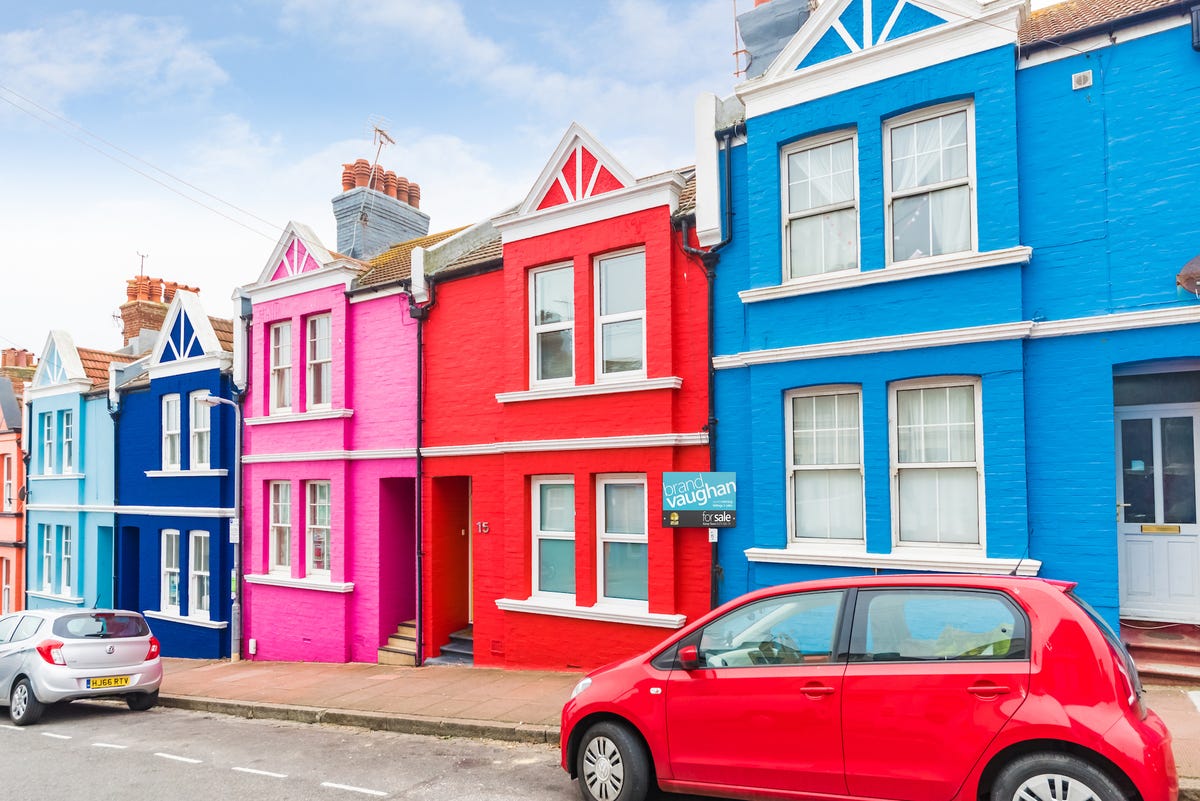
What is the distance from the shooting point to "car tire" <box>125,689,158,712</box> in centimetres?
1223

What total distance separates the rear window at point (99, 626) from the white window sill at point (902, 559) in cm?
911

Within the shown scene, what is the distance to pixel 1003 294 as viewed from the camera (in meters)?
8.62

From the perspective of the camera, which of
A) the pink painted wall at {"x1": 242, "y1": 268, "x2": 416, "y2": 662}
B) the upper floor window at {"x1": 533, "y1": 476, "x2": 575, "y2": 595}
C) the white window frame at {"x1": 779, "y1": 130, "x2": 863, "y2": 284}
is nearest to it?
the white window frame at {"x1": 779, "y1": 130, "x2": 863, "y2": 284}

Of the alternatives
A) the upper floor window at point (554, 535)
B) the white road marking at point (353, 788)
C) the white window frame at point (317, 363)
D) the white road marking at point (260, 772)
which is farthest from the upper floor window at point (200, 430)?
the white road marking at point (353, 788)

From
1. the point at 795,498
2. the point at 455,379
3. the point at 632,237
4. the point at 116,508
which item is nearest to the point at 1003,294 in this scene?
the point at 795,498

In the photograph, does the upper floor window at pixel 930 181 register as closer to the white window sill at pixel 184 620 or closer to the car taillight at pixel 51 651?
the car taillight at pixel 51 651

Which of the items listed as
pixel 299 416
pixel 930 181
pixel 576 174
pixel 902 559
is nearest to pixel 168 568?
pixel 299 416

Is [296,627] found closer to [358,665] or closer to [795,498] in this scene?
[358,665]

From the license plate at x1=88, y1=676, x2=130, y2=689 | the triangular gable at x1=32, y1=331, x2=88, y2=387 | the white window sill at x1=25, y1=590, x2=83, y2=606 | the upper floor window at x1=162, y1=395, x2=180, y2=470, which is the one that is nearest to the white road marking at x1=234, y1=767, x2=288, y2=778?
the license plate at x1=88, y1=676, x2=130, y2=689

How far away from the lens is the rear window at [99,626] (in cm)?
1169

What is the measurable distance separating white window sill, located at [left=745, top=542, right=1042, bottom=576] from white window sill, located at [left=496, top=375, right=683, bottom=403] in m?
2.39

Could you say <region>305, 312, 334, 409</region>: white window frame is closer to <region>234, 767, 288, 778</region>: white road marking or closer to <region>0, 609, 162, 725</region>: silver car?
<region>0, 609, 162, 725</region>: silver car

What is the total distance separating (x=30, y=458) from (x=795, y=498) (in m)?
23.2

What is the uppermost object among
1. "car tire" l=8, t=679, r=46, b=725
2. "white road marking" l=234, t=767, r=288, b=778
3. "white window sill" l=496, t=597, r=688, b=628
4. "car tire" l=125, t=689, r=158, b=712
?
"white window sill" l=496, t=597, r=688, b=628
